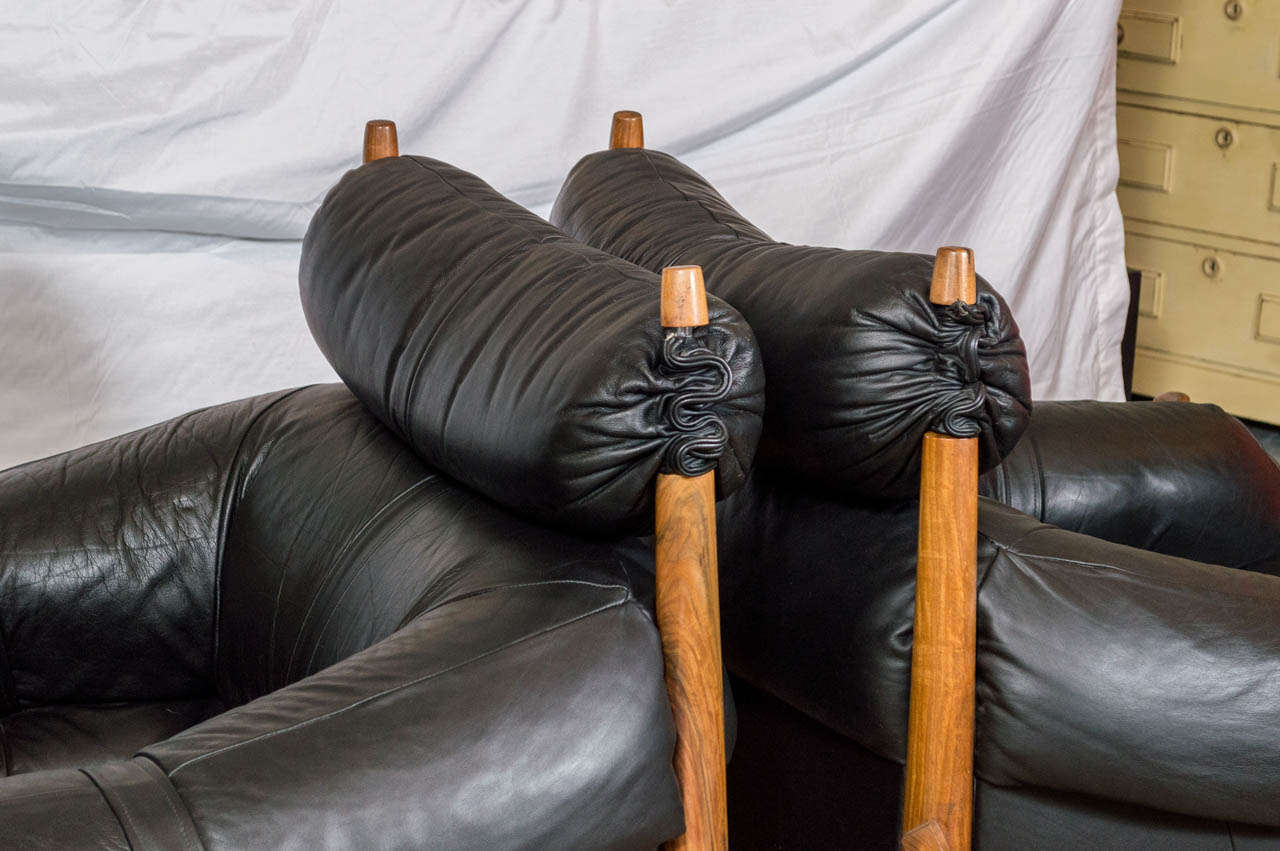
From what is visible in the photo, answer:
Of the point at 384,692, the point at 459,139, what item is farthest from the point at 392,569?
the point at 459,139

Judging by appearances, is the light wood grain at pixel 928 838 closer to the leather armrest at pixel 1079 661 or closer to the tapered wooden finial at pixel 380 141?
the leather armrest at pixel 1079 661

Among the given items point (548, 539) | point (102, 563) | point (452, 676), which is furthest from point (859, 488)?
point (102, 563)

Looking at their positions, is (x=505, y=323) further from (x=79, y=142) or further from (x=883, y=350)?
(x=79, y=142)

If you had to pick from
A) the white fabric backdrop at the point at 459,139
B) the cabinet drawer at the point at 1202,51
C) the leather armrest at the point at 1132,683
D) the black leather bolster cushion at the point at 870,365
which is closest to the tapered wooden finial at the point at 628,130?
the black leather bolster cushion at the point at 870,365

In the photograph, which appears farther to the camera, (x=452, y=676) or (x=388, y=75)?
(x=388, y=75)

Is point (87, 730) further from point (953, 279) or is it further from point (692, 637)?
point (953, 279)

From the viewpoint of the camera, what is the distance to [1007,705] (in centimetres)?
98

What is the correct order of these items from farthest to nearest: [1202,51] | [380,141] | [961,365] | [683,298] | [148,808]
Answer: [1202,51] < [380,141] < [961,365] < [683,298] < [148,808]

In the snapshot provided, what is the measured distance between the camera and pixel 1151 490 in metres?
1.43

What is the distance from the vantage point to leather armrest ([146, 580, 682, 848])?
0.77 meters

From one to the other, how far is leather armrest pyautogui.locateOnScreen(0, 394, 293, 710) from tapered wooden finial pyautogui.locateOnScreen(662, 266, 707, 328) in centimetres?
61

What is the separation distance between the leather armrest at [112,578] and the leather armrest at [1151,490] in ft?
2.49

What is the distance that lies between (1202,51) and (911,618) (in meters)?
2.32

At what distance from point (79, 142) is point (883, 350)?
1.45m
